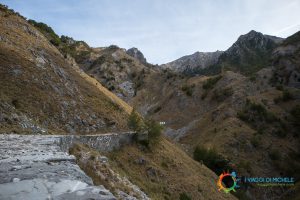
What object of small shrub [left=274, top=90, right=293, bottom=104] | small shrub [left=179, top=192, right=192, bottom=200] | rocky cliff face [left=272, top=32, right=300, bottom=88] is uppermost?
rocky cliff face [left=272, top=32, right=300, bottom=88]

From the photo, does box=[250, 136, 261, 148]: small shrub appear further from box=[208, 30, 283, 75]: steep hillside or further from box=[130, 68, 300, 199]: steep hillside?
box=[208, 30, 283, 75]: steep hillside

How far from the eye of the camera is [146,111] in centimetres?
9412

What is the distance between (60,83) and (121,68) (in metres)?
78.6

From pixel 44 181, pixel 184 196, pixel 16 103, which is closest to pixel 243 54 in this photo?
pixel 184 196

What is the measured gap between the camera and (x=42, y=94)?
33.0m

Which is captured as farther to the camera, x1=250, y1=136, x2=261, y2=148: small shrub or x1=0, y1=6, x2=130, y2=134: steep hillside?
x1=250, y1=136, x2=261, y2=148: small shrub

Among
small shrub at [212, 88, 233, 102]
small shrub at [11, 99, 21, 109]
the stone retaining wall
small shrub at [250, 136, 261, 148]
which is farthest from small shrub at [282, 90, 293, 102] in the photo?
small shrub at [11, 99, 21, 109]

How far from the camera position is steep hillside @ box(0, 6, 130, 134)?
92.3ft

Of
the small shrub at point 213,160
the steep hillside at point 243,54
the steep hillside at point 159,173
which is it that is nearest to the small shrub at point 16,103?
the steep hillside at point 159,173

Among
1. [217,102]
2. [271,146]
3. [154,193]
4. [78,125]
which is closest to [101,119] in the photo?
[78,125]

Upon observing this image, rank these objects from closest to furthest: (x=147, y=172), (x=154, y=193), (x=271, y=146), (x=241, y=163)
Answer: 1. (x=154, y=193)
2. (x=147, y=172)
3. (x=241, y=163)
4. (x=271, y=146)

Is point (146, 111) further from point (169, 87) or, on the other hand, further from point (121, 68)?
point (121, 68)

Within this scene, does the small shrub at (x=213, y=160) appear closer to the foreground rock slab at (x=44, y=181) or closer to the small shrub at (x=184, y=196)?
the small shrub at (x=184, y=196)

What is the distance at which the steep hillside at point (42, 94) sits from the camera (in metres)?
28.1
